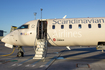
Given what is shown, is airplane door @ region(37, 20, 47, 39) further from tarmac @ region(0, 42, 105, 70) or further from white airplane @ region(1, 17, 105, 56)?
tarmac @ region(0, 42, 105, 70)

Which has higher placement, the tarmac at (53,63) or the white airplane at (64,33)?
the white airplane at (64,33)

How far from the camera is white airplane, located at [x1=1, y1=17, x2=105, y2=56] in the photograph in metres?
10.4

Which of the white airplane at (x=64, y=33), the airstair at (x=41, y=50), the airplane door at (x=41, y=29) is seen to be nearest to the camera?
the airstair at (x=41, y=50)

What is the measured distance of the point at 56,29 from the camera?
11.0 meters

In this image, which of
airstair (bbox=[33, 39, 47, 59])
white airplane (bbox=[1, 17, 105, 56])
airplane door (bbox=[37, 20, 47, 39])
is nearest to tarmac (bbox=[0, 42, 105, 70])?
airstair (bbox=[33, 39, 47, 59])

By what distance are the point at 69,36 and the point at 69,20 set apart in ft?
6.27

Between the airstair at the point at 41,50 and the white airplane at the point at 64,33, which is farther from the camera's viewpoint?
the white airplane at the point at 64,33

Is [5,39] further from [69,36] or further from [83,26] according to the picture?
[83,26]

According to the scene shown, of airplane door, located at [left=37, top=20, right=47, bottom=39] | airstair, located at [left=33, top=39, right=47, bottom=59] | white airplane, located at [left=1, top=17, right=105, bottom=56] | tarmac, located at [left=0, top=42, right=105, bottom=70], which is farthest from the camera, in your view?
airplane door, located at [left=37, top=20, right=47, bottom=39]

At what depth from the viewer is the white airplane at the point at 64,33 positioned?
10.4m

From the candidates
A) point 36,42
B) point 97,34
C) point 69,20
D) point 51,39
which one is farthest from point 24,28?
point 97,34

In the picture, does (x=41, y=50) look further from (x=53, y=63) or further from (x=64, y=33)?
(x=64, y=33)

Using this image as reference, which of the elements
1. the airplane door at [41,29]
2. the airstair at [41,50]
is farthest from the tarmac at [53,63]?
the airplane door at [41,29]

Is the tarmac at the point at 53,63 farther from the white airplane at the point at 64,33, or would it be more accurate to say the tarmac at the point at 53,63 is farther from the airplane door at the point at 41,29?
the airplane door at the point at 41,29
